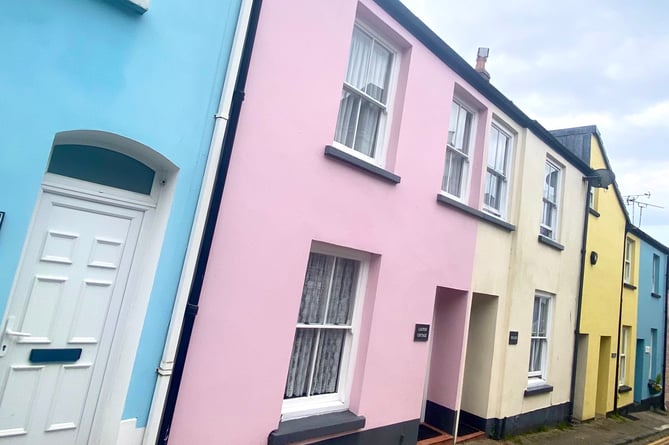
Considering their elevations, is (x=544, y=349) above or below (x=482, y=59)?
below

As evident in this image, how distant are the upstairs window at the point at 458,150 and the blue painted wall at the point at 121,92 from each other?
4.25 meters

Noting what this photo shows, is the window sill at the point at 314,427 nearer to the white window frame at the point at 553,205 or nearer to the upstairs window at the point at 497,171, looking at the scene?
the upstairs window at the point at 497,171

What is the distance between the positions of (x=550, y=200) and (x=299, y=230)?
7.37 m

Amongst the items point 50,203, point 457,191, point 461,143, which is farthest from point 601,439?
point 50,203

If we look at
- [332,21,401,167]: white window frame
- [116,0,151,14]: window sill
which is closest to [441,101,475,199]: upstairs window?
[332,21,401,167]: white window frame

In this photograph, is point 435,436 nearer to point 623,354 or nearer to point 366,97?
point 366,97

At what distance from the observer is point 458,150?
22.5 feet

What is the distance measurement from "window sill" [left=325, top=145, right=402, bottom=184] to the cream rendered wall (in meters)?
2.65

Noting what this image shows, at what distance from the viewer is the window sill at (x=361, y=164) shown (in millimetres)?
4633

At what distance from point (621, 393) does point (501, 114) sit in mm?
10527

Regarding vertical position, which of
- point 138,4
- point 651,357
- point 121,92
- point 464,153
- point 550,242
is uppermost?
point 464,153

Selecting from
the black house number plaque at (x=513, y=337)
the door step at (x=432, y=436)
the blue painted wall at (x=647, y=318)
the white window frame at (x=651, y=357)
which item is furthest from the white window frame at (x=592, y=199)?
the door step at (x=432, y=436)

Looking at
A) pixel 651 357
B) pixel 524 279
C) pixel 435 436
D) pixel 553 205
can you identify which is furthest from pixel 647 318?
pixel 435 436

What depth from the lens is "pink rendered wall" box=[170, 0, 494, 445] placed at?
379 cm
